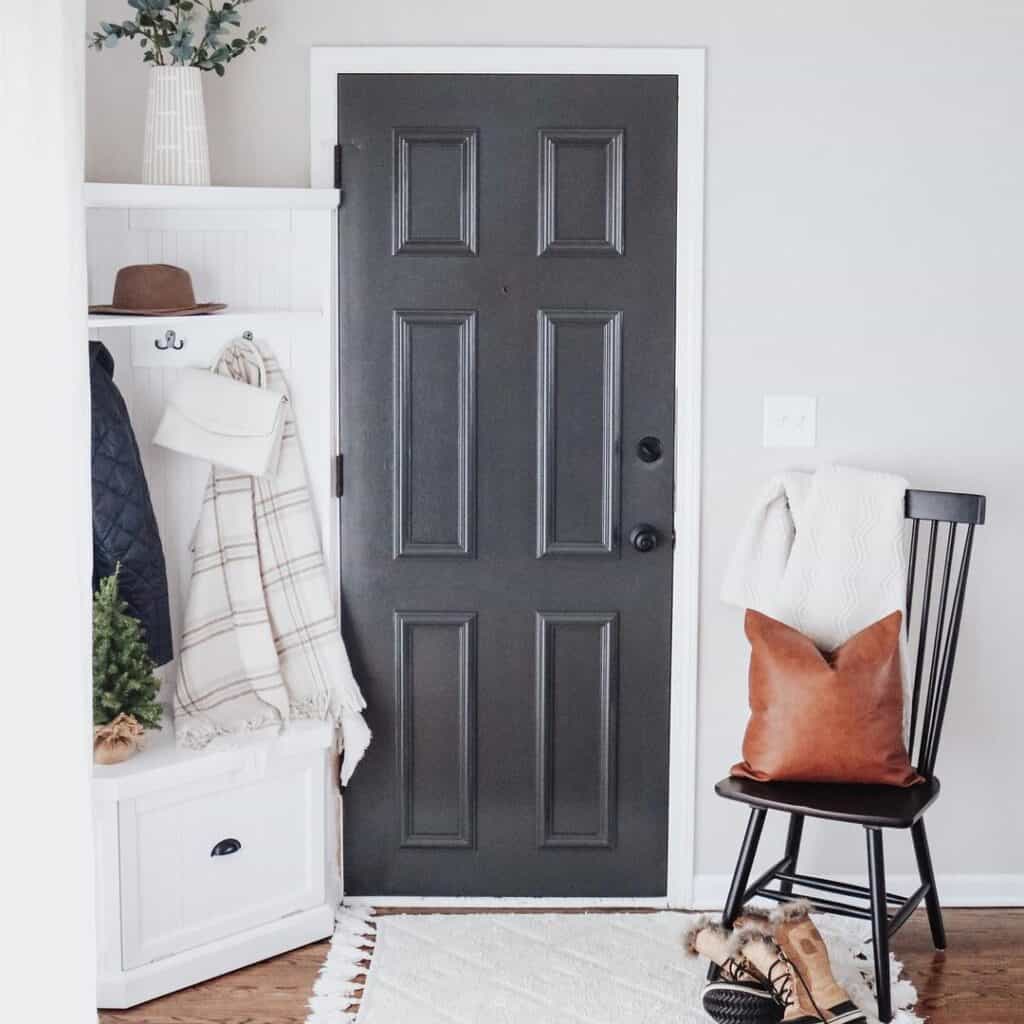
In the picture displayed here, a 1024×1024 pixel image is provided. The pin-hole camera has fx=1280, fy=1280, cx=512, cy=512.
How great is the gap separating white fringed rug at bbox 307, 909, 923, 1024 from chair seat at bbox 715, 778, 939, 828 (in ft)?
1.36

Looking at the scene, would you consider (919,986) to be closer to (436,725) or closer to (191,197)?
(436,725)

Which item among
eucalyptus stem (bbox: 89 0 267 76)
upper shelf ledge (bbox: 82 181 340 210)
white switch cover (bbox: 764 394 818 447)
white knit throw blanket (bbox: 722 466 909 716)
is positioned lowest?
white knit throw blanket (bbox: 722 466 909 716)

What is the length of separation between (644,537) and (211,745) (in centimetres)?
105

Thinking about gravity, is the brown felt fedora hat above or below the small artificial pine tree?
above

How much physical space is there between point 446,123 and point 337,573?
1.04m

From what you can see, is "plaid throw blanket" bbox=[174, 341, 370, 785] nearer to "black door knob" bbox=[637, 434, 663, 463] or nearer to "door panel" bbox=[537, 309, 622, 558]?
"door panel" bbox=[537, 309, 622, 558]

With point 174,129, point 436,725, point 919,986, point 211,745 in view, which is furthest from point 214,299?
point 919,986

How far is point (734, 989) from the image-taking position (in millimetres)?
2412

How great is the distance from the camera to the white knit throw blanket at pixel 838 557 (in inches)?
107

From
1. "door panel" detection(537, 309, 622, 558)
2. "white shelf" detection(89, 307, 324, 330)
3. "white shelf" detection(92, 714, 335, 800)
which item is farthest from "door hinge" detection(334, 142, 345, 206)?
"white shelf" detection(92, 714, 335, 800)

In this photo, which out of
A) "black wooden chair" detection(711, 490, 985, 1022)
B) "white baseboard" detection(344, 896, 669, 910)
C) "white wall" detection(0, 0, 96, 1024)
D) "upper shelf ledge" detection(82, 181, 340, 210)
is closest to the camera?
"white wall" detection(0, 0, 96, 1024)

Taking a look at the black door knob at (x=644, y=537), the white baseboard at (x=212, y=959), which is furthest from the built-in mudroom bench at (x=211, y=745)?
the black door knob at (x=644, y=537)

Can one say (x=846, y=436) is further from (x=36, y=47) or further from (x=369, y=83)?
(x=36, y=47)

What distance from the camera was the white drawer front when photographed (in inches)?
101
